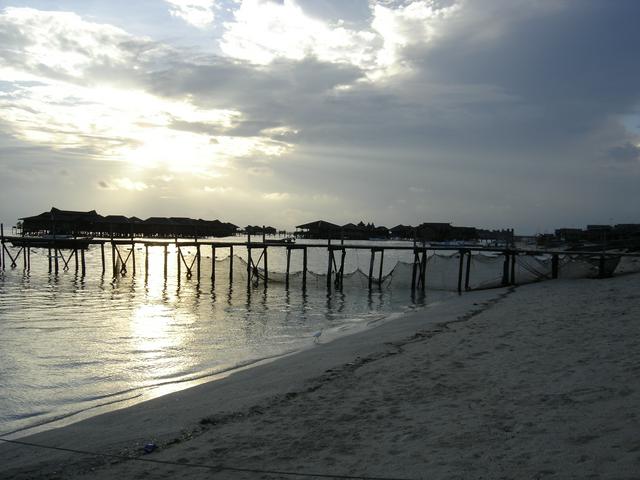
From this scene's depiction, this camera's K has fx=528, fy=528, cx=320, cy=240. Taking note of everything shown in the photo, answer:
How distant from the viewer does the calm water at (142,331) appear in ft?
28.6

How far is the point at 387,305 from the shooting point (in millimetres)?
22562

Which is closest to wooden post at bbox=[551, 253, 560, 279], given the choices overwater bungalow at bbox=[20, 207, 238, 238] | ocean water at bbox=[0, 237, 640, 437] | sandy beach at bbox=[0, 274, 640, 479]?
ocean water at bbox=[0, 237, 640, 437]

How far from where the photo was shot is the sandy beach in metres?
4.29

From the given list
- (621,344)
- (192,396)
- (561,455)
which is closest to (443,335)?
(621,344)

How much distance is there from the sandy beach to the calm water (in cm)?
143

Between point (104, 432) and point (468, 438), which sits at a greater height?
point (468, 438)

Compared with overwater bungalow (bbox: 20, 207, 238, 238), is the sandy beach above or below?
below

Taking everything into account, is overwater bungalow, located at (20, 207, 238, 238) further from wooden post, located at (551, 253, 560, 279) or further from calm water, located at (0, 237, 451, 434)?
wooden post, located at (551, 253, 560, 279)

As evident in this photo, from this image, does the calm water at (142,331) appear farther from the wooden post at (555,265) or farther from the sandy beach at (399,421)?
the wooden post at (555,265)

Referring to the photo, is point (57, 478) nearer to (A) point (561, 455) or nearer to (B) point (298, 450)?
(B) point (298, 450)

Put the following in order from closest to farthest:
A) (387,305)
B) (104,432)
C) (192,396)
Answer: (104,432) → (192,396) → (387,305)

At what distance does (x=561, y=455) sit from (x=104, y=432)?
4.95m

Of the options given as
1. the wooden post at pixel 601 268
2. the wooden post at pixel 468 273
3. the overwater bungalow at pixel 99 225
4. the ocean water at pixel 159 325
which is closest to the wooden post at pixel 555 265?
the ocean water at pixel 159 325

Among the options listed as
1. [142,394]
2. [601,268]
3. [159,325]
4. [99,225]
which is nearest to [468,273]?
[601,268]
